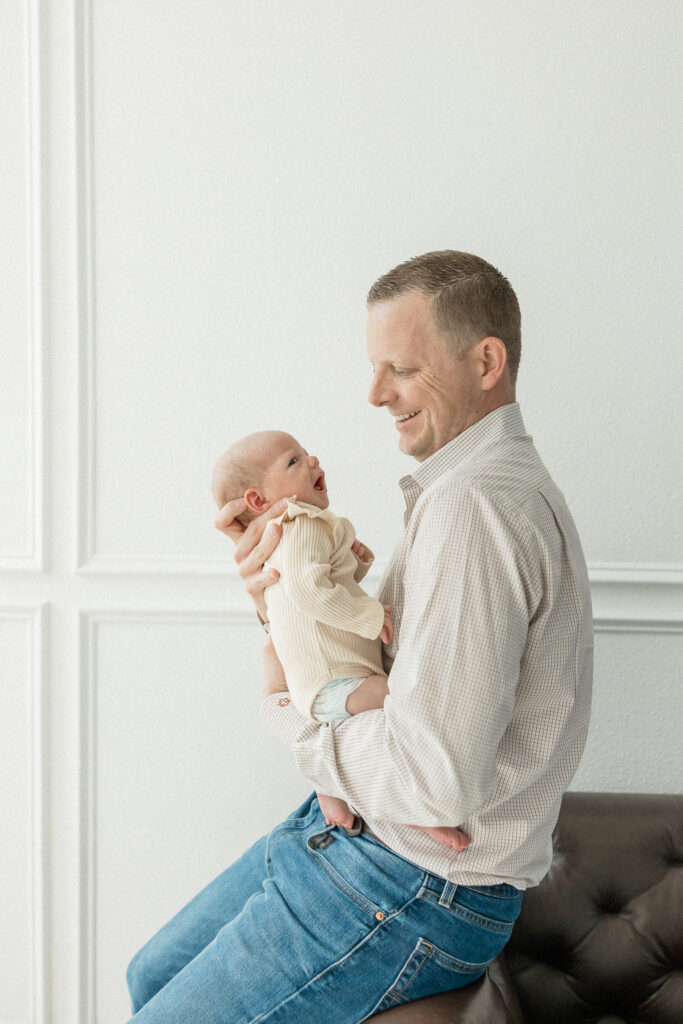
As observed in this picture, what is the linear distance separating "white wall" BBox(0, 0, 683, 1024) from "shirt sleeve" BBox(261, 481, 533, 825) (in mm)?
1027

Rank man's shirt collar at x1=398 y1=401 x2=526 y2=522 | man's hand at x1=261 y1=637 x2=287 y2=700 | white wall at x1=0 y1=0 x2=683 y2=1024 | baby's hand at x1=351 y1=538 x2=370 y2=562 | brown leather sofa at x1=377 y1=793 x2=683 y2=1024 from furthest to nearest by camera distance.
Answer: white wall at x1=0 y1=0 x2=683 y2=1024 < brown leather sofa at x1=377 y1=793 x2=683 y2=1024 < baby's hand at x1=351 y1=538 x2=370 y2=562 < man's hand at x1=261 y1=637 x2=287 y2=700 < man's shirt collar at x1=398 y1=401 x2=526 y2=522

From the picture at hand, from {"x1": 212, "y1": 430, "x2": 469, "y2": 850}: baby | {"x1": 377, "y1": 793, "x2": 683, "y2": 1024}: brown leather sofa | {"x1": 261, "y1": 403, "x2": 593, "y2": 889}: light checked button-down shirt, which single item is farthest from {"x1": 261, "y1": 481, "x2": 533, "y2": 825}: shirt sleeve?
{"x1": 377, "y1": 793, "x2": 683, "y2": 1024}: brown leather sofa

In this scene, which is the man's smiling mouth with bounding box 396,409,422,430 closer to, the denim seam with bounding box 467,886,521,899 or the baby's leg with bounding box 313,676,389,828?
the baby's leg with bounding box 313,676,389,828

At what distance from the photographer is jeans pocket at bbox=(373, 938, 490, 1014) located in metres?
1.30

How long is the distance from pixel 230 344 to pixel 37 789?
1.26 m

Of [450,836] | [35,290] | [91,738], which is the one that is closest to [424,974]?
[450,836]

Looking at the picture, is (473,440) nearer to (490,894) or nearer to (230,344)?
(490,894)

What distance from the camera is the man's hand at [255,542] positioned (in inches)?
57.3

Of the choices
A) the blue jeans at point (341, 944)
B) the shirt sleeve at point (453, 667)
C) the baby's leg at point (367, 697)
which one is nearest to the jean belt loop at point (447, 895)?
the blue jeans at point (341, 944)

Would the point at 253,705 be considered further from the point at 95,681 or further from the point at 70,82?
the point at 70,82

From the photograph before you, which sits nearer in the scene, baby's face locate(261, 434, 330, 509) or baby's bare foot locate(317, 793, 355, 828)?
baby's bare foot locate(317, 793, 355, 828)

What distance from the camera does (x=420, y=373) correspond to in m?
1.39

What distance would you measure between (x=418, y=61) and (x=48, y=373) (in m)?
1.21

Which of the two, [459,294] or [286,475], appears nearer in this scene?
[459,294]
